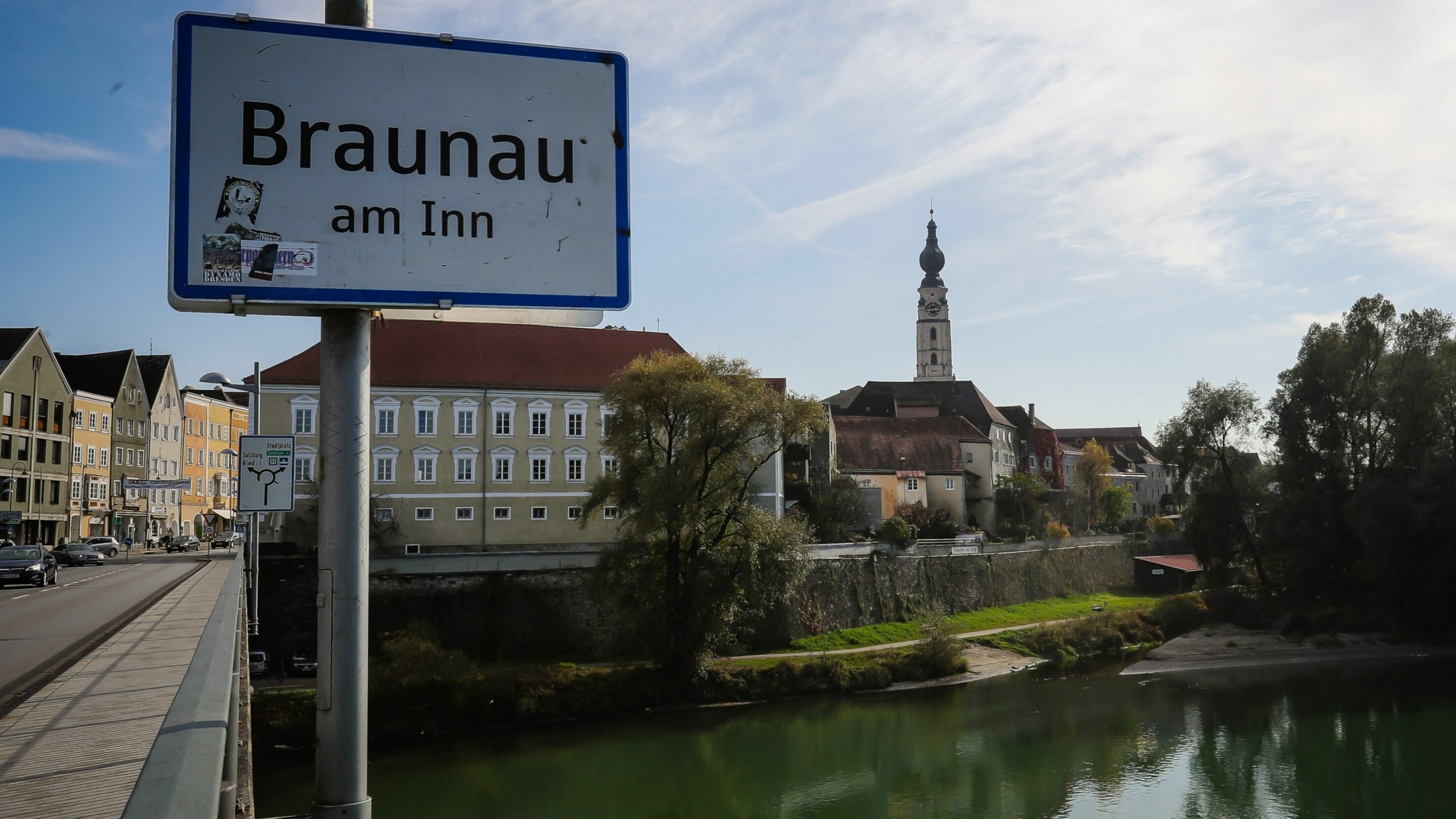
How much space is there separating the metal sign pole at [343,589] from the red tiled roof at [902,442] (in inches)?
2566

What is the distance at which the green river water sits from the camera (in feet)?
78.1

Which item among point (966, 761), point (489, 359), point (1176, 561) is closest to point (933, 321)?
point (1176, 561)

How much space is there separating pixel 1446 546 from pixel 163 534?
6348 centimetres

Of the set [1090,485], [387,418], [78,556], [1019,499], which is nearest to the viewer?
[78,556]

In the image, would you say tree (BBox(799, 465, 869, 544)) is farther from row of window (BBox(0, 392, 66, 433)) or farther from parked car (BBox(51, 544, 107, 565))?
row of window (BBox(0, 392, 66, 433))

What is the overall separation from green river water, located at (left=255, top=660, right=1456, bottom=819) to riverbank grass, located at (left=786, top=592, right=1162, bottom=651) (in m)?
5.32

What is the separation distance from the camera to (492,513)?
48062 mm

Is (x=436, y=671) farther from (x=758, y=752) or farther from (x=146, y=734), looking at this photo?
(x=146, y=734)

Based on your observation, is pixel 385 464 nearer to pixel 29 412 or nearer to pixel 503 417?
pixel 503 417

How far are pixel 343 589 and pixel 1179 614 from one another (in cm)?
5034

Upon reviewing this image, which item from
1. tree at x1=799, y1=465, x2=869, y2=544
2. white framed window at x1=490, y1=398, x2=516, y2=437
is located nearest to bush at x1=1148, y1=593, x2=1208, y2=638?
tree at x1=799, y1=465, x2=869, y2=544

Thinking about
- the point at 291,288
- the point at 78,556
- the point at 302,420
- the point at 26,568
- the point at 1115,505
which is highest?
the point at 302,420

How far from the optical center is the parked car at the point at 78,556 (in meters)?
39.8

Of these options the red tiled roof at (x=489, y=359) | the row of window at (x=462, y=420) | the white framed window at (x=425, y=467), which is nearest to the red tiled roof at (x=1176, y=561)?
the red tiled roof at (x=489, y=359)
